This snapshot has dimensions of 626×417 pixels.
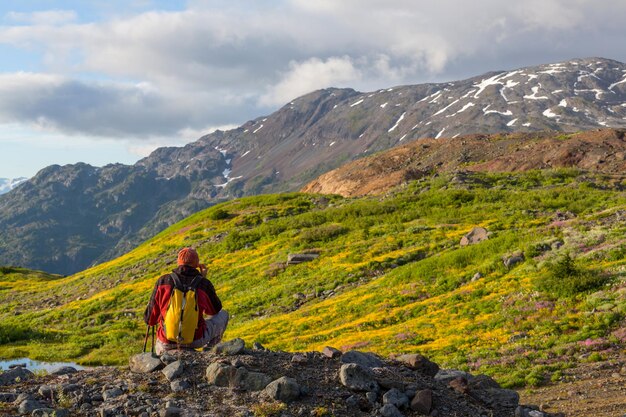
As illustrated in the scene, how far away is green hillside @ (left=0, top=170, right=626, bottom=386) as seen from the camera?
20.7 metres

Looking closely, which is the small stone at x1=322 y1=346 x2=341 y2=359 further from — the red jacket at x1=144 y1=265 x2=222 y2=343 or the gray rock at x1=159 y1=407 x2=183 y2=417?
the gray rock at x1=159 y1=407 x2=183 y2=417

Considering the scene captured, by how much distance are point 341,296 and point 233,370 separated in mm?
22765

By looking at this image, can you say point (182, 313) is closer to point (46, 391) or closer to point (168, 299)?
point (168, 299)

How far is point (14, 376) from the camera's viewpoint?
471 inches

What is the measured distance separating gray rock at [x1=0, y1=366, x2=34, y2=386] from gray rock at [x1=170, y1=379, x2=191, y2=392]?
12.6ft

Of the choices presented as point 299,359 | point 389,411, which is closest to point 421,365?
point 299,359

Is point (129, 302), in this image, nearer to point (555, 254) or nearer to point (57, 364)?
point (57, 364)

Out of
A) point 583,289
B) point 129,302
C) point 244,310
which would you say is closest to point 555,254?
point 583,289

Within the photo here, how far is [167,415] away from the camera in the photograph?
30.7ft

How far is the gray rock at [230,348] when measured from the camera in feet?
38.9

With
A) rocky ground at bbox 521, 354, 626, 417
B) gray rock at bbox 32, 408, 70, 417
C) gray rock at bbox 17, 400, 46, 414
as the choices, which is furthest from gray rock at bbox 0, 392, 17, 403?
rocky ground at bbox 521, 354, 626, 417

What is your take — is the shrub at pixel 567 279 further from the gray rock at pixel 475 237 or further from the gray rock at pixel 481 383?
the gray rock at pixel 475 237

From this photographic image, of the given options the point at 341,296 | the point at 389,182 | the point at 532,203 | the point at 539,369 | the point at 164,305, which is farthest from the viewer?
the point at 389,182

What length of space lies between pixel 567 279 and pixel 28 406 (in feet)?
67.0
